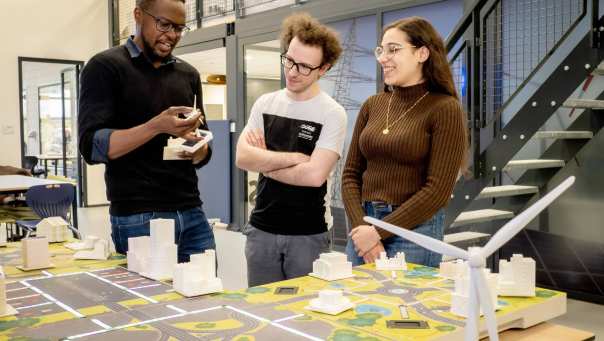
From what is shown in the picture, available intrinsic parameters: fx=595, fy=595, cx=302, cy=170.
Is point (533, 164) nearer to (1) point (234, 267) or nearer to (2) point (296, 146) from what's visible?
(2) point (296, 146)

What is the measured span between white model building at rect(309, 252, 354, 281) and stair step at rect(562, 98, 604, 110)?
2.80 metres

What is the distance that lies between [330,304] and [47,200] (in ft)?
13.6

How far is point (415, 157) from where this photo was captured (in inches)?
81.7

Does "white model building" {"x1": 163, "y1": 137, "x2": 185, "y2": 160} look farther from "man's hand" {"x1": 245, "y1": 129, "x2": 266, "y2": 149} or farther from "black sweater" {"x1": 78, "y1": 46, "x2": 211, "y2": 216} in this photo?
"man's hand" {"x1": 245, "y1": 129, "x2": 266, "y2": 149}

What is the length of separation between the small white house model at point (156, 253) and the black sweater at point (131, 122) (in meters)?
0.26

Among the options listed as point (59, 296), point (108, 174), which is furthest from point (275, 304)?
point (108, 174)

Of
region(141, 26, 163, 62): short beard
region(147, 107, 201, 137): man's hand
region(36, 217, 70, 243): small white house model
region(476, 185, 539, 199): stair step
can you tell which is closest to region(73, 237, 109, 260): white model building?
region(36, 217, 70, 243): small white house model

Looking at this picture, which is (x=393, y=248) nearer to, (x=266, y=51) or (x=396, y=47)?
(x=396, y=47)

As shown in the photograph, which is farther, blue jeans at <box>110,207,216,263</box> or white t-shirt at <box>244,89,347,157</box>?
white t-shirt at <box>244,89,347,157</box>

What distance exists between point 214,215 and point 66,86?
201 inches

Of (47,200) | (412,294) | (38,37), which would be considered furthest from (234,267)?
(38,37)

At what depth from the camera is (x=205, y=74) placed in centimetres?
1154

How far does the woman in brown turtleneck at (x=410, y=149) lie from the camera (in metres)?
2.05

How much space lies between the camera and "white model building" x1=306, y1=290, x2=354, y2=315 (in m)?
1.37
